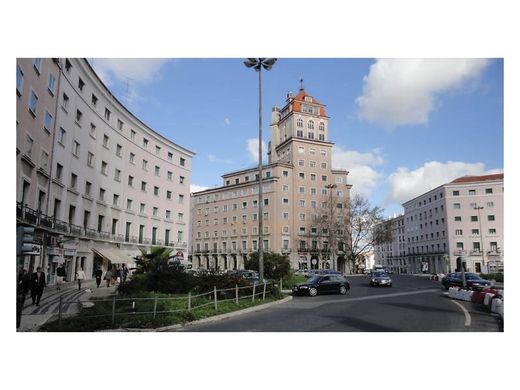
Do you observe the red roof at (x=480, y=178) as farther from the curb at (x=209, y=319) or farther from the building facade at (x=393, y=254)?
the building facade at (x=393, y=254)

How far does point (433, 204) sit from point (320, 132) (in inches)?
1358

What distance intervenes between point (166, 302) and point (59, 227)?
5.23 meters

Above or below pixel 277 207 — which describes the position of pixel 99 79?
above

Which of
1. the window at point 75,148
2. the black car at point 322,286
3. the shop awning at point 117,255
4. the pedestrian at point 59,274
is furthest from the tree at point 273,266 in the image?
the window at point 75,148

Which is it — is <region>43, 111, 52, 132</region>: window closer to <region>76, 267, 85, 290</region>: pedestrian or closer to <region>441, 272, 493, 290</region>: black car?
<region>76, 267, 85, 290</region>: pedestrian

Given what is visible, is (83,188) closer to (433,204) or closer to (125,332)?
(125,332)

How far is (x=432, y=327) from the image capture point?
9852 millimetres

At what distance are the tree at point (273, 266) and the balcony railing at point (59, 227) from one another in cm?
902

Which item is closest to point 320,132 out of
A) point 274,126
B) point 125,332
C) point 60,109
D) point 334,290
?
point 274,126

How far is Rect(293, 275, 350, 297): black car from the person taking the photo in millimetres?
19453

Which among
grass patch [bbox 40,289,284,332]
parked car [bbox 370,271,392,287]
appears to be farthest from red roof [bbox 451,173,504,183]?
parked car [bbox 370,271,392,287]

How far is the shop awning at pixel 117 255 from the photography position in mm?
16716

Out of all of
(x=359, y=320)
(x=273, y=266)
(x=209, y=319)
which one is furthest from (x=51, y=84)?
(x=273, y=266)

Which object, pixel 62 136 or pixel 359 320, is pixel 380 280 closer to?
pixel 359 320
